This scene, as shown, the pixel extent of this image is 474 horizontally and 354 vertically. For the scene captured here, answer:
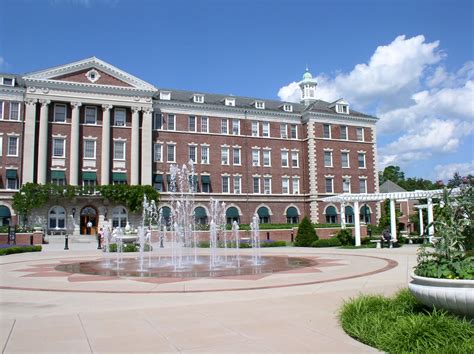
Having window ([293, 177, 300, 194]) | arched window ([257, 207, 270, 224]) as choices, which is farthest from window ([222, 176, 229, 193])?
window ([293, 177, 300, 194])

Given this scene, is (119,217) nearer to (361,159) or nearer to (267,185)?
(267,185)

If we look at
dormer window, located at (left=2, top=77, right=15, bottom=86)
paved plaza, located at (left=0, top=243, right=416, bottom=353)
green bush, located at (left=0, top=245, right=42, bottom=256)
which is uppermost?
dormer window, located at (left=2, top=77, right=15, bottom=86)

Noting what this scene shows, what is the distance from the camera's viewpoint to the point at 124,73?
51688 millimetres

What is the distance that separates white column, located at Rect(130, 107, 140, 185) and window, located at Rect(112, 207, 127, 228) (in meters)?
3.31

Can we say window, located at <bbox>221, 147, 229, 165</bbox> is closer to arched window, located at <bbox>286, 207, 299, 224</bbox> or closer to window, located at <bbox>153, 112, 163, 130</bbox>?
window, located at <bbox>153, 112, 163, 130</bbox>

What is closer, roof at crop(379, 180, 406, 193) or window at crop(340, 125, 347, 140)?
window at crop(340, 125, 347, 140)

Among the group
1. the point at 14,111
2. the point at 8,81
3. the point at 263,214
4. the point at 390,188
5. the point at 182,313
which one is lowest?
the point at 182,313

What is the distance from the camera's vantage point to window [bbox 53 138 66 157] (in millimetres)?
49406

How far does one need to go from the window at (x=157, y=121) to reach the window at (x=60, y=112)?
1039 cm

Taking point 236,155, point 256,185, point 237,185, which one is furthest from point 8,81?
point 256,185

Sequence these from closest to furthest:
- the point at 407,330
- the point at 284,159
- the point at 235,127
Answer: the point at 407,330 → the point at 235,127 → the point at 284,159

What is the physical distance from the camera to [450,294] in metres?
6.84

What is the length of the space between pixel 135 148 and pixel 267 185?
18316mm

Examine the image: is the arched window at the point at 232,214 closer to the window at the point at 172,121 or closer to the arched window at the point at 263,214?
the arched window at the point at 263,214
